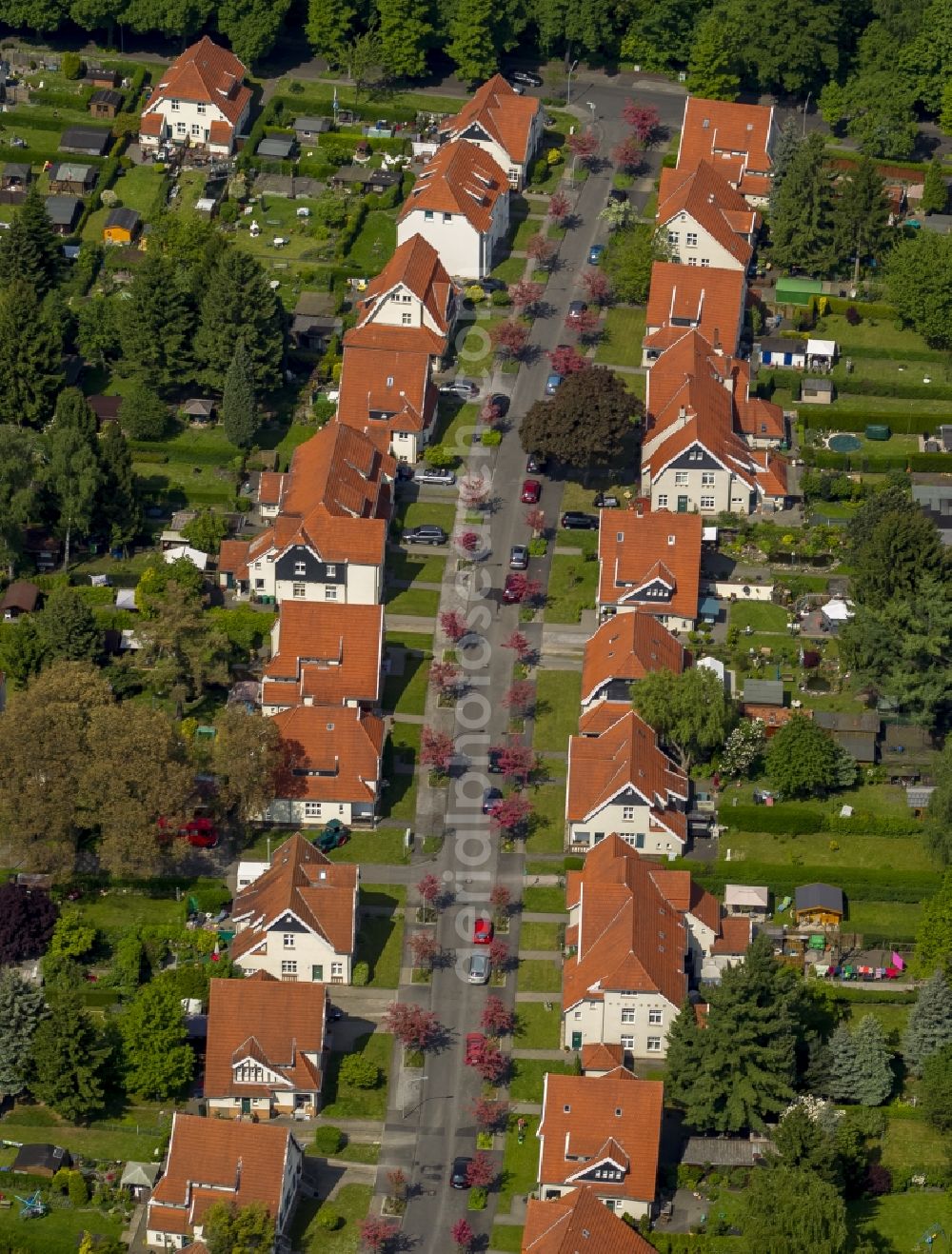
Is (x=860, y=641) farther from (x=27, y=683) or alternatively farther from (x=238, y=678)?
(x=27, y=683)

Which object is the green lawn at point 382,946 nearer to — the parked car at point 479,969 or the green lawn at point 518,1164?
the parked car at point 479,969

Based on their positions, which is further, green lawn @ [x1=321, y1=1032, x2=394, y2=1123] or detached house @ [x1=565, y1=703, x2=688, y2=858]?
detached house @ [x1=565, y1=703, x2=688, y2=858]

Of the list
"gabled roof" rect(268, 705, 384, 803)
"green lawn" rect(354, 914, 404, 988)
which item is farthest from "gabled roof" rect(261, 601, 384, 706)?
"green lawn" rect(354, 914, 404, 988)

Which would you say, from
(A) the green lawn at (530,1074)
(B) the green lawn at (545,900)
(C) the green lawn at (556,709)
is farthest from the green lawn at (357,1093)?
(C) the green lawn at (556,709)

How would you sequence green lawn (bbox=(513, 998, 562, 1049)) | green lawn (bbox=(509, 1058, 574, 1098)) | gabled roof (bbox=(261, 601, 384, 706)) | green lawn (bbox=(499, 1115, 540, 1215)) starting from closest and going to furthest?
1. green lawn (bbox=(499, 1115, 540, 1215))
2. green lawn (bbox=(509, 1058, 574, 1098))
3. green lawn (bbox=(513, 998, 562, 1049))
4. gabled roof (bbox=(261, 601, 384, 706))

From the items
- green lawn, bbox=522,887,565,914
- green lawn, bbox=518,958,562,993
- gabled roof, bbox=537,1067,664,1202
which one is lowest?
gabled roof, bbox=537,1067,664,1202

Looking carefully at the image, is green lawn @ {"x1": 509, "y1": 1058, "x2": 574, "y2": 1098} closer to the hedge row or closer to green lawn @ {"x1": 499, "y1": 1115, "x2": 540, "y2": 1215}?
green lawn @ {"x1": 499, "y1": 1115, "x2": 540, "y2": 1215}
